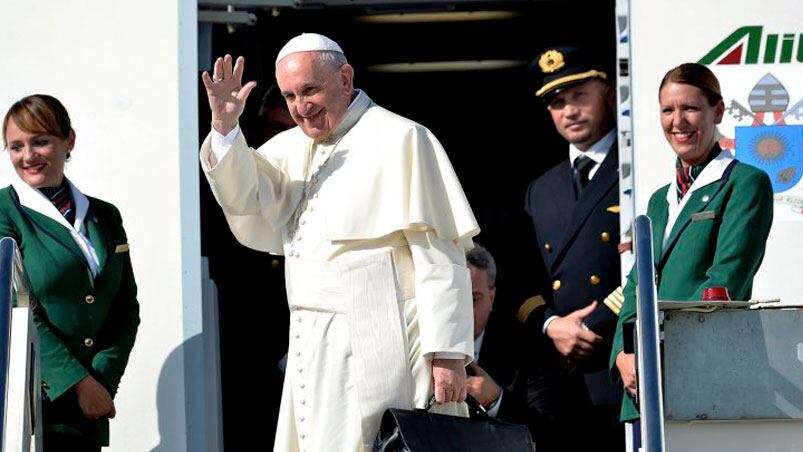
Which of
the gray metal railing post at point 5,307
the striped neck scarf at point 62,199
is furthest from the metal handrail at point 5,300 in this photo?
the striped neck scarf at point 62,199

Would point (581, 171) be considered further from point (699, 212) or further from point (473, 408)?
point (473, 408)

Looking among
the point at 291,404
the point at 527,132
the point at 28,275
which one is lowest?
the point at 291,404

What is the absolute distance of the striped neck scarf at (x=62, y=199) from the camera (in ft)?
23.2

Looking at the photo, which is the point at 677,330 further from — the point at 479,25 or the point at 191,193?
the point at 479,25

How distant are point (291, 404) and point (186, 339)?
1.31m

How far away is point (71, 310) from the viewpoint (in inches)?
272

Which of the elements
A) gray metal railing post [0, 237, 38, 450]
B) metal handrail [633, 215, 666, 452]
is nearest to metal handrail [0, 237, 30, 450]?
gray metal railing post [0, 237, 38, 450]

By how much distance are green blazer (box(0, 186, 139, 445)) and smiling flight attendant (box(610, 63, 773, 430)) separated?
1830 mm

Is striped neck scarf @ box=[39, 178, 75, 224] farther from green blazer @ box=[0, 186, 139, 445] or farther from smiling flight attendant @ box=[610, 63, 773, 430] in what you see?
smiling flight attendant @ box=[610, 63, 773, 430]

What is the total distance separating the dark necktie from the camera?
Answer: 8438 millimetres

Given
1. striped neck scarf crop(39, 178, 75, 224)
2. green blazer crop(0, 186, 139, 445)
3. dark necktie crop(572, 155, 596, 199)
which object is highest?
dark necktie crop(572, 155, 596, 199)

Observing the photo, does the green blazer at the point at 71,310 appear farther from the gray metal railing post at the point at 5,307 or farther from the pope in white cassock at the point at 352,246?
the pope in white cassock at the point at 352,246

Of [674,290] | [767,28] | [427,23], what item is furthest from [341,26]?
[674,290]

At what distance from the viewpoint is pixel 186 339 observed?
24.4ft
